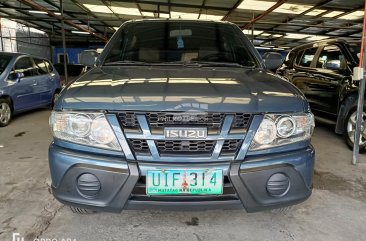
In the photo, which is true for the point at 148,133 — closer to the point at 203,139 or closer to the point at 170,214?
the point at 203,139

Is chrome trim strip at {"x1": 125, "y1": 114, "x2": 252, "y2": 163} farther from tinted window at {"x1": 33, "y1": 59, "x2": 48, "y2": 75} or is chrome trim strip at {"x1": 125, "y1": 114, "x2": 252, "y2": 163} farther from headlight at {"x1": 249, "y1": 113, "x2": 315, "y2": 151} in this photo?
tinted window at {"x1": 33, "y1": 59, "x2": 48, "y2": 75}

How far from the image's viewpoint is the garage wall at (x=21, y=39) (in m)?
17.6

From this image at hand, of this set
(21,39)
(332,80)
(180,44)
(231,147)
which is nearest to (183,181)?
(231,147)

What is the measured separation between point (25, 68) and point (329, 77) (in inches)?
217

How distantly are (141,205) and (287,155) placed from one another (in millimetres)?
878

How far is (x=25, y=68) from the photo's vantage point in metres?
6.45

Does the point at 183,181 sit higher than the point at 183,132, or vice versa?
the point at 183,132

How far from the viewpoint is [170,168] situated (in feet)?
Result: 5.82

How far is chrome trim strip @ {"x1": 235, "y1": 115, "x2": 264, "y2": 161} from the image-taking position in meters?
1.82

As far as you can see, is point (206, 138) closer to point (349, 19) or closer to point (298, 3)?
point (298, 3)

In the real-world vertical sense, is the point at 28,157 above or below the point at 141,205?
below

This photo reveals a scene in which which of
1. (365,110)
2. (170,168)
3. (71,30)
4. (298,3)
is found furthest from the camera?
(71,30)

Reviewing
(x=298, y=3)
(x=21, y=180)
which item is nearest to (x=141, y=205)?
→ (x=21, y=180)

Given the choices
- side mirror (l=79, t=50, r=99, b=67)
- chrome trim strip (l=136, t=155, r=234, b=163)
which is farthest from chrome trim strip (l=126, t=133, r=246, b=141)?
side mirror (l=79, t=50, r=99, b=67)
